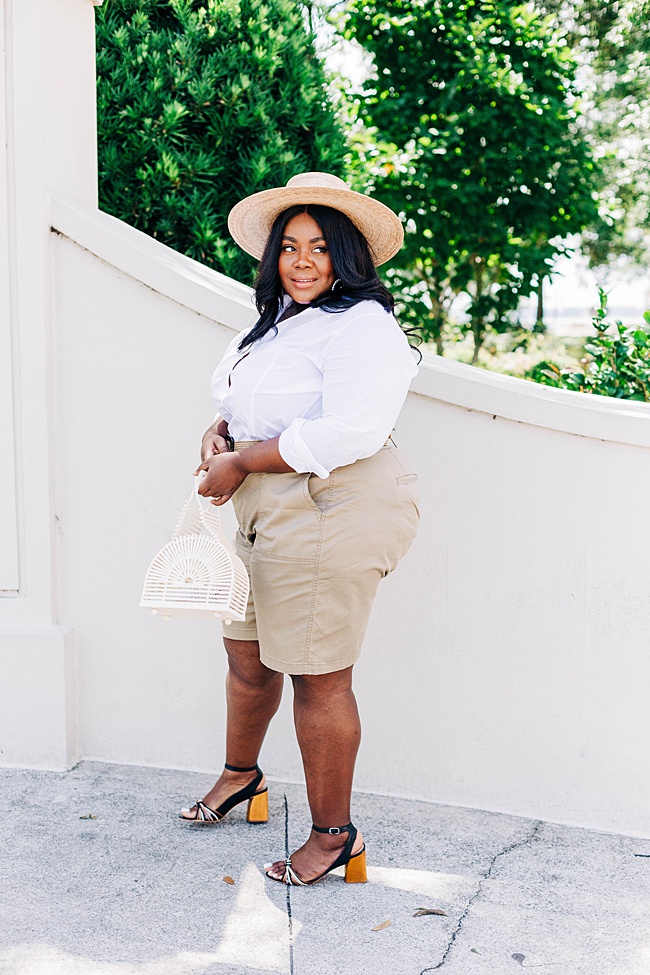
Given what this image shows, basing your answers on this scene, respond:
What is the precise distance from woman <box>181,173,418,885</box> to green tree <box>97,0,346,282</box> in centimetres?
148

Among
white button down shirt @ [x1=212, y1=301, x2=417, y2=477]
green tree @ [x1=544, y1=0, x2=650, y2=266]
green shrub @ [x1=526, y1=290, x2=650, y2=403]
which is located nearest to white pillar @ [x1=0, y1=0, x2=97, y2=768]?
white button down shirt @ [x1=212, y1=301, x2=417, y2=477]

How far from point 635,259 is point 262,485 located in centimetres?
1425

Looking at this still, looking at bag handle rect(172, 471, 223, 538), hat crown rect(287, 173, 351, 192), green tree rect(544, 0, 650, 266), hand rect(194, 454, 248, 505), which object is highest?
green tree rect(544, 0, 650, 266)

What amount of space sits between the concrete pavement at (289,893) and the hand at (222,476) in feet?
3.45

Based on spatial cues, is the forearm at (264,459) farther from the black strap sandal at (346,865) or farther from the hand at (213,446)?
the black strap sandal at (346,865)

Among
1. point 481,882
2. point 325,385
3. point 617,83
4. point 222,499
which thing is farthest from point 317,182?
point 617,83

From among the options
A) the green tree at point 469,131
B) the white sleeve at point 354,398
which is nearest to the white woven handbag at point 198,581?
the white sleeve at point 354,398

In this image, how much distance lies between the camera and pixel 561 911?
2.67 meters

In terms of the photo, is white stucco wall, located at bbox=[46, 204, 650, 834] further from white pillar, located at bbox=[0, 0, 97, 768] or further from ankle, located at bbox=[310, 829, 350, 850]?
ankle, located at bbox=[310, 829, 350, 850]

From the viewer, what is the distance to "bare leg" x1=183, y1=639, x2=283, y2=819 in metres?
2.98

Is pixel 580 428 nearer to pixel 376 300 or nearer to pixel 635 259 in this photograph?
pixel 376 300

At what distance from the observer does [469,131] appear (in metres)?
6.35

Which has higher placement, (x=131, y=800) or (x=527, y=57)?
(x=527, y=57)

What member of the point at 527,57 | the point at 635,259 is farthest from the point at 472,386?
the point at 635,259
